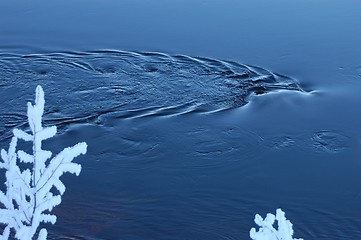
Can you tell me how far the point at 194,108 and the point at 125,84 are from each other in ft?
5.35

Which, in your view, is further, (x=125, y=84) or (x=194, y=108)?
(x=125, y=84)

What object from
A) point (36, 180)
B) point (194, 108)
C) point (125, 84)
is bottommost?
point (36, 180)

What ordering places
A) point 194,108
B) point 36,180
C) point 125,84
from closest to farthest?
point 36,180, point 194,108, point 125,84

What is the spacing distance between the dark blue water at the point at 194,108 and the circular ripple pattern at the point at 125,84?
36 millimetres

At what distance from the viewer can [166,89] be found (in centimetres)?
1220

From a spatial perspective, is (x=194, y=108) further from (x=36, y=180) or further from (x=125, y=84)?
(x=36, y=180)

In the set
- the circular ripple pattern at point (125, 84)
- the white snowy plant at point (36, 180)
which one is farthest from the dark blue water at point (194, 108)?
the white snowy plant at point (36, 180)

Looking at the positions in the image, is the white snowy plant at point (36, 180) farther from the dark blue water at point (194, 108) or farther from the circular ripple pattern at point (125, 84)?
the circular ripple pattern at point (125, 84)

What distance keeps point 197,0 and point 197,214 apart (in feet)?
30.0

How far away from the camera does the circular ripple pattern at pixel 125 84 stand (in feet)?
37.7

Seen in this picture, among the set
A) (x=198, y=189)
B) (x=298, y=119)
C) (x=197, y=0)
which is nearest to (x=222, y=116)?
(x=298, y=119)

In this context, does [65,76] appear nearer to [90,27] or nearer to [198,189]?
[90,27]

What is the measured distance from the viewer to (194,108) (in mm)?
11547

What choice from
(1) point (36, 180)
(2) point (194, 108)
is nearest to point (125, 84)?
(2) point (194, 108)
